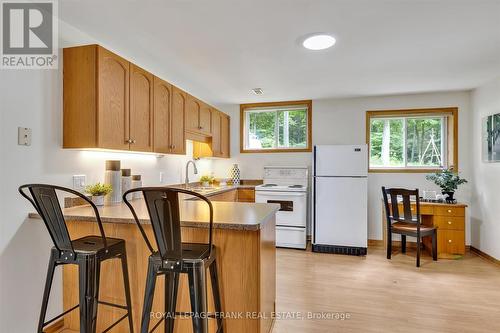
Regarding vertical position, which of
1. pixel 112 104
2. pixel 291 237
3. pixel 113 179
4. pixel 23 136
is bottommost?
pixel 291 237

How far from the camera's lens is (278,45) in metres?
2.47

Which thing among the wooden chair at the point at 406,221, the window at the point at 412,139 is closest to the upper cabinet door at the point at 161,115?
the wooden chair at the point at 406,221

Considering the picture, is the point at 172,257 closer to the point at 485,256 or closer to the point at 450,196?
the point at 450,196

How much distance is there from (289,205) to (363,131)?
1.70m

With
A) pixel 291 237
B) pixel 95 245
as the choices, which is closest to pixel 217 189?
pixel 291 237

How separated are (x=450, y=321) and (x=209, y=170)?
369 centimetres

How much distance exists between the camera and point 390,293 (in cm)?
263

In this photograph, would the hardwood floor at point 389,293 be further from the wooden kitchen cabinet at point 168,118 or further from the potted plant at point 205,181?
the wooden kitchen cabinet at point 168,118

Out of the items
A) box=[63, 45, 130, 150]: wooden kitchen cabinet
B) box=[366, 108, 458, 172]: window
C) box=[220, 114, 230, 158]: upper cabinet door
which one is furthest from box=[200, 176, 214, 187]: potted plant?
box=[366, 108, 458, 172]: window

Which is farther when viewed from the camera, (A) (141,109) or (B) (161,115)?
(B) (161,115)

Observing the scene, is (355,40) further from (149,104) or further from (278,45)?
(149,104)

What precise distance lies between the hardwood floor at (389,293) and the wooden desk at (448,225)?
18 centimetres

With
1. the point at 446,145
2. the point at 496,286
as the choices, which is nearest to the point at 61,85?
the point at 496,286

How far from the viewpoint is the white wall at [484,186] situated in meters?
3.40
